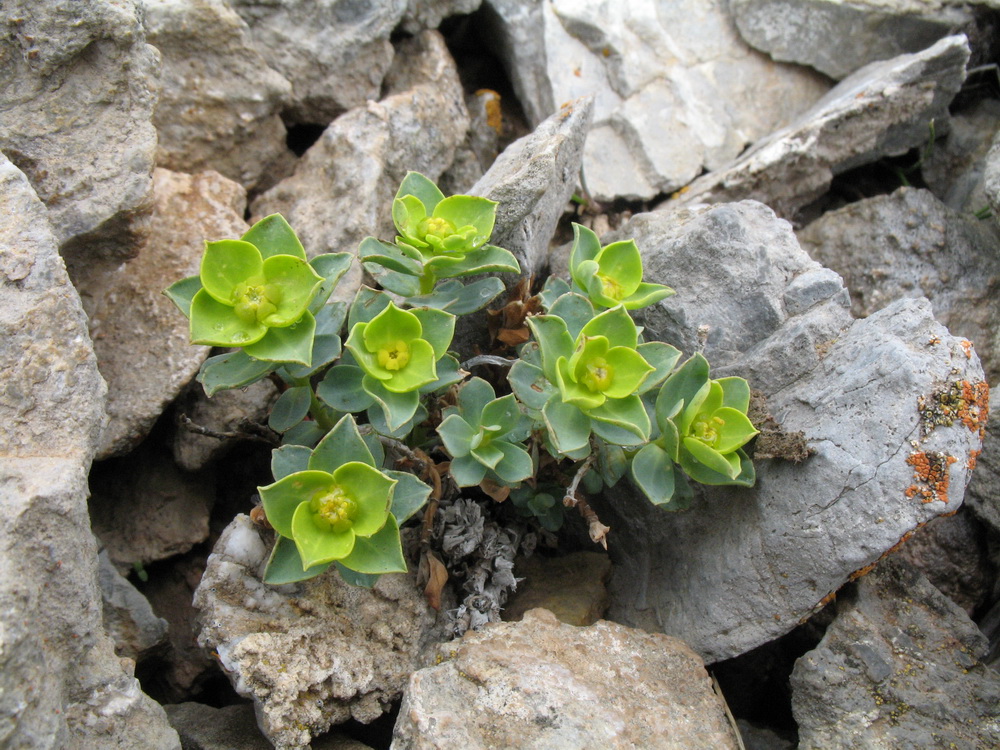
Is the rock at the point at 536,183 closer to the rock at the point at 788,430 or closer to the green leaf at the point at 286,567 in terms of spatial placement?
the rock at the point at 788,430

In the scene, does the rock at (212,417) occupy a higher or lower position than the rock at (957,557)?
lower

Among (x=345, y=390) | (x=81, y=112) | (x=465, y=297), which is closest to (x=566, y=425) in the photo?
(x=465, y=297)

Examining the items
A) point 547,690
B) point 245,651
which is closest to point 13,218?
point 245,651

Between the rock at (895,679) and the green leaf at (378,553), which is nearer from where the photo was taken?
the green leaf at (378,553)

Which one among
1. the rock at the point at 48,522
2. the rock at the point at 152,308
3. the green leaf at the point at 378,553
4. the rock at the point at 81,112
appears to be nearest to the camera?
the rock at the point at 48,522

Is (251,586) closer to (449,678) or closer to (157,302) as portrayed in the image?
(449,678)

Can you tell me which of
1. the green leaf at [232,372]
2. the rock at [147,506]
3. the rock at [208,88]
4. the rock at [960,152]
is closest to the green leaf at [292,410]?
the green leaf at [232,372]
